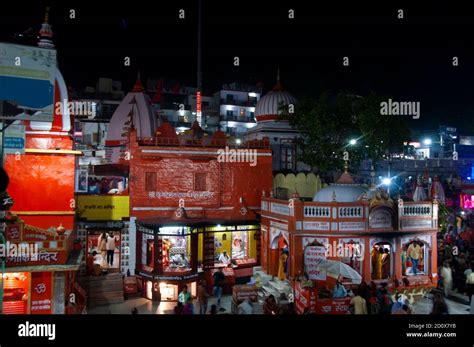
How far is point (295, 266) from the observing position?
1916cm

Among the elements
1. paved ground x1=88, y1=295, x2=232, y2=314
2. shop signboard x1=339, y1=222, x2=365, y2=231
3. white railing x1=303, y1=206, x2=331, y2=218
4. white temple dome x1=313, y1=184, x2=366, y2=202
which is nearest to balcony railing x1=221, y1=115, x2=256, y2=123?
white temple dome x1=313, y1=184, x2=366, y2=202

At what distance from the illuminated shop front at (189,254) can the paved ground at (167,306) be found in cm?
72

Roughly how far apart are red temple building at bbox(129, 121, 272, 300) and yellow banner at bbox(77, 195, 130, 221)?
1.44 feet

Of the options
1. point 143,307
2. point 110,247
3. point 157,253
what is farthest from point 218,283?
point 110,247

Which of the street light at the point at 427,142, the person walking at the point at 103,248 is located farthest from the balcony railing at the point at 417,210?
the street light at the point at 427,142

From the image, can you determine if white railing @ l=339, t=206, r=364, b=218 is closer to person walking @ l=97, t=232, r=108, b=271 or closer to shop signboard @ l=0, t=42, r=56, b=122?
person walking @ l=97, t=232, r=108, b=271

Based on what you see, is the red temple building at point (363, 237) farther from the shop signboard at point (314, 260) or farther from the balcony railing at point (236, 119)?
the balcony railing at point (236, 119)

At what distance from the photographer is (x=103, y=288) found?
19.4 metres

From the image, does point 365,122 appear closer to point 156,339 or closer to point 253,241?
point 253,241

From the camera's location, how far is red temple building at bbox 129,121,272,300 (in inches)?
826

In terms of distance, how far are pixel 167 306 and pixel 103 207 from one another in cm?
618

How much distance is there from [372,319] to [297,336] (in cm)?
102

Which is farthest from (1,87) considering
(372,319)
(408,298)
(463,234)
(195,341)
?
(463,234)

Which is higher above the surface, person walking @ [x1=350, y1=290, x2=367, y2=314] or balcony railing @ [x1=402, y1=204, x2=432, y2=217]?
balcony railing @ [x1=402, y1=204, x2=432, y2=217]
